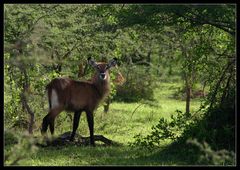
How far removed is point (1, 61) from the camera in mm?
6820

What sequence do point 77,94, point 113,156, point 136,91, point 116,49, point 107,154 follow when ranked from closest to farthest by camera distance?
point 113,156 → point 107,154 → point 77,94 → point 116,49 → point 136,91

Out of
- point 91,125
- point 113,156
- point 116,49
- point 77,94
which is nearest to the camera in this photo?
point 113,156

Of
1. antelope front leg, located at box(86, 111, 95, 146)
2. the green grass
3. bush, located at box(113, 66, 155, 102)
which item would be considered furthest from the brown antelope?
bush, located at box(113, 66, 155, 102)

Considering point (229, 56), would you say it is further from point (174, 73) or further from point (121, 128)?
point (174, 73)

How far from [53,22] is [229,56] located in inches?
151

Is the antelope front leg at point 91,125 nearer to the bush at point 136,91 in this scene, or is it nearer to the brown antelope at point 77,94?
the brown antelope at point 77,94

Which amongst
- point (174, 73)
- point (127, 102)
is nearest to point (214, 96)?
point (127, 102)

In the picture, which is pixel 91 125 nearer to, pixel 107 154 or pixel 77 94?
pixel 77 94

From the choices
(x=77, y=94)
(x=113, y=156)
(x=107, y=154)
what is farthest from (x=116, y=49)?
(x=113, y=156)

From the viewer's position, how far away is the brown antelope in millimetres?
9305

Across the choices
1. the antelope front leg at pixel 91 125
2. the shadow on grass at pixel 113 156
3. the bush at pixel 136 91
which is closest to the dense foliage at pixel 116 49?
the shadow on grass at pixel 113 156

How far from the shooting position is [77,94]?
961 centimetres

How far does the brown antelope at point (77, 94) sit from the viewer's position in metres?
9.30

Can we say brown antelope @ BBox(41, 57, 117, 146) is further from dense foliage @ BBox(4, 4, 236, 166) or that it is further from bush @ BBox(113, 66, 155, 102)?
bush @ BBox(113, 66, 155, 102)
